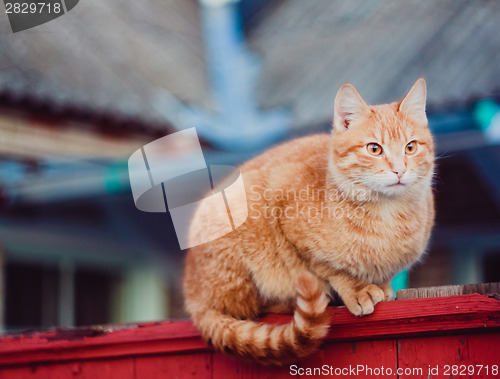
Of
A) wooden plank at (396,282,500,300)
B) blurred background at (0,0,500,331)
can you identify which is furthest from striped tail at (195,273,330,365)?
blurred background at (0,0,500,331)

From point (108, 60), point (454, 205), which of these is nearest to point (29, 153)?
point (108, 60)

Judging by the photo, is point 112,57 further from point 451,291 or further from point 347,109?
point 451,291

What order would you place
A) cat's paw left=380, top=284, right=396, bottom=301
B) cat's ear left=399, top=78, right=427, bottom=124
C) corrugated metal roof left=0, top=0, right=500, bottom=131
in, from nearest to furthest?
cat's paw left=380, top=284, right=396, bottom=301
cat's ear left=399, top=78, right=427, bottom=124
corrugated metal roof left=0, top=0, right=500, bottom=131

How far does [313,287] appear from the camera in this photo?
131 centimetres

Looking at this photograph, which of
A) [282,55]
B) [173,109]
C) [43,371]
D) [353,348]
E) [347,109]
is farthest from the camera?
[282,55]

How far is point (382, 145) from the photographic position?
5.30ft

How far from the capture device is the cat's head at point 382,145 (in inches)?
61.9

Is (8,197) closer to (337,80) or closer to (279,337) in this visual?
(337,80)

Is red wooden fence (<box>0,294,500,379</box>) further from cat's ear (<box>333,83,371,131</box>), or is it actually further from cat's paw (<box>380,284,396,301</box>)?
cat's ear (<box>333,83,371,131</box>)

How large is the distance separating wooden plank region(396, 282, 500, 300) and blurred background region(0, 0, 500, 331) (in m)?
1.47

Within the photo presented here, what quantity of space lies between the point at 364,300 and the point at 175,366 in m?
0.58

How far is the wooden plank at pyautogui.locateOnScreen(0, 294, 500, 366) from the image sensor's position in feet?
4.01

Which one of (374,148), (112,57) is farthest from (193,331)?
(112,57)

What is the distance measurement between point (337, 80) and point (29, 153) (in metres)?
1.96
